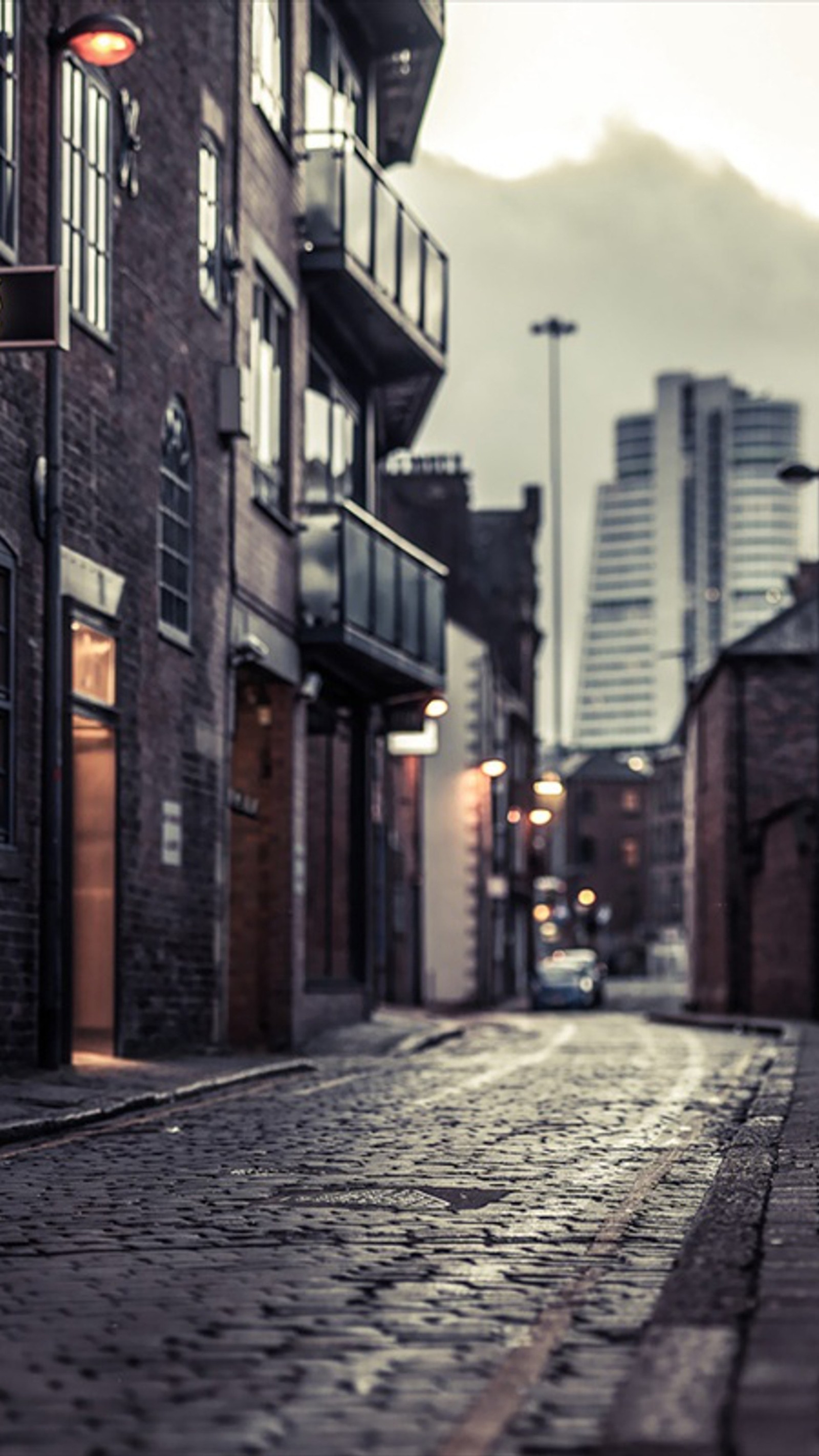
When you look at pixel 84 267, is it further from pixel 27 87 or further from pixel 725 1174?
pixel 725 1174

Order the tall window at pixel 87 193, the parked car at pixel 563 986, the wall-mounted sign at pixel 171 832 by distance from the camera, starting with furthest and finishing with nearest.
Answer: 1. the parked car at pixel 563 986
2. the wall-mounted sign at pixel 171 832
3. the tall window at pixel 87 193

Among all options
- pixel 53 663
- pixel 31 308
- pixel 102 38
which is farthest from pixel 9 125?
pixel 53 663

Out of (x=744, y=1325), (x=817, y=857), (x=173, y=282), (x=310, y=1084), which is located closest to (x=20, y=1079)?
(x=310, y=1084)

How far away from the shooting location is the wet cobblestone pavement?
17.7ft

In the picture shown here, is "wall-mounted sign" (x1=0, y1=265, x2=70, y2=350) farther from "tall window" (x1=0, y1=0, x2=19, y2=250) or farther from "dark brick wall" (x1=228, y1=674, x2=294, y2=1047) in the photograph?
"dark brick wall" (x1=228, y1=674, x2=294, y2=1047)

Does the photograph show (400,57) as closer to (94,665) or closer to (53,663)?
(94,665)

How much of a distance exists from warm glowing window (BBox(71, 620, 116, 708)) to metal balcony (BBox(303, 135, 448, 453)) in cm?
886

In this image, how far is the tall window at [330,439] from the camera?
92.2ft

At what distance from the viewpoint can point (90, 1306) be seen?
23.0ft

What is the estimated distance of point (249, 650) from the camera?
77.8 ft

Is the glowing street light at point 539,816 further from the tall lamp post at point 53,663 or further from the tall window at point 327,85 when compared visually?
the tall lamp post at point 53,663

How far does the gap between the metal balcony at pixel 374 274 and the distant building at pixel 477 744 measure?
1498cm

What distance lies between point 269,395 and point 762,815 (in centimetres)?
3020

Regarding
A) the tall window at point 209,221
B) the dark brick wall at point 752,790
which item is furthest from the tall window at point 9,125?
the dark brick wall at point 752,790
